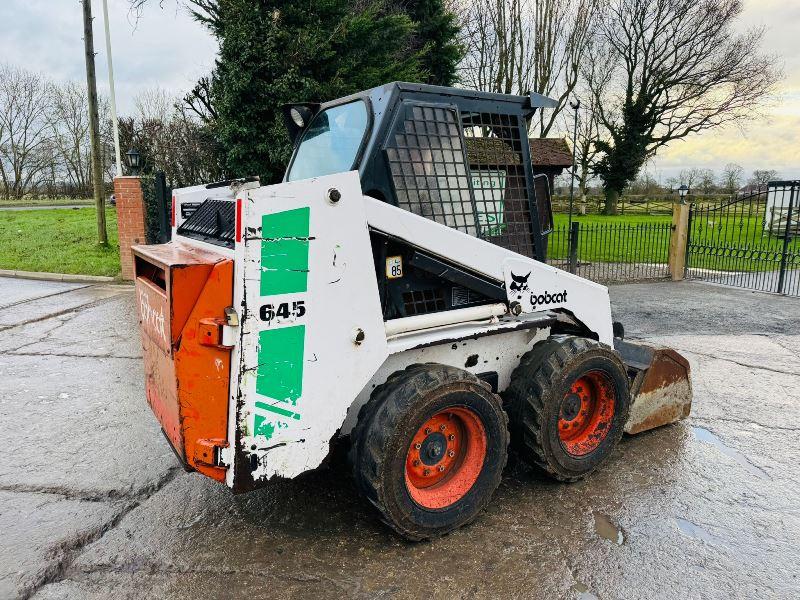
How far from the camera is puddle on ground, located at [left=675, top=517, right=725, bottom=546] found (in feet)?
10.3

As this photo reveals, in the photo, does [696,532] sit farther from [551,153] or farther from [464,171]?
[551,153]

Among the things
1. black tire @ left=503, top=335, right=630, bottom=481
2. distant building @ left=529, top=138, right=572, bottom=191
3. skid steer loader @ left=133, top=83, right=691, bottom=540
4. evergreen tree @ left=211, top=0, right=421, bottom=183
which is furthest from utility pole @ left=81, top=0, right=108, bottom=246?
distant building @ left=529, top=138, right=572, bottom=191

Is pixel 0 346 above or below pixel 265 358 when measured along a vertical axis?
below

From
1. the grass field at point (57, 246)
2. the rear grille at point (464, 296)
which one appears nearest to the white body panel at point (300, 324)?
the rear grille at point (464, 296)

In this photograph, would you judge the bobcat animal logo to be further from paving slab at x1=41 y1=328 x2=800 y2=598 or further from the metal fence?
the metal fence

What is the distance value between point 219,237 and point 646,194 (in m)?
43.0

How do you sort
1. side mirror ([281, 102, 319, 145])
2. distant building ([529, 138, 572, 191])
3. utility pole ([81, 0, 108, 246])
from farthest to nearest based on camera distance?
distant building ([529, 138, 572, 191])
utility pole ([81, 0, 108, 246])
side mirror ([281, 102, 319, 145])

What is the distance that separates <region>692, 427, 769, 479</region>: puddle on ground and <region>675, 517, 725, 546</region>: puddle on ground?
0.97 m

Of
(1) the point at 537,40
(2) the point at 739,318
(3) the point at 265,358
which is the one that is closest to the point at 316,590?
(3) the point at 265,358

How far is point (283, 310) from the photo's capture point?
8.60 feet

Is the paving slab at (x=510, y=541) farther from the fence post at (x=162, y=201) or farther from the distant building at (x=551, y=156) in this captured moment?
the distant building at (x=551, y=156)

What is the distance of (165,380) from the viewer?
2.87m

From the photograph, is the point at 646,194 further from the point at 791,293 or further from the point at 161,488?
the point at 161,488

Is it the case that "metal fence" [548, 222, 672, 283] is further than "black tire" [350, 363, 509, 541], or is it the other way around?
"metal fence" [548, 222, 672, 283]
